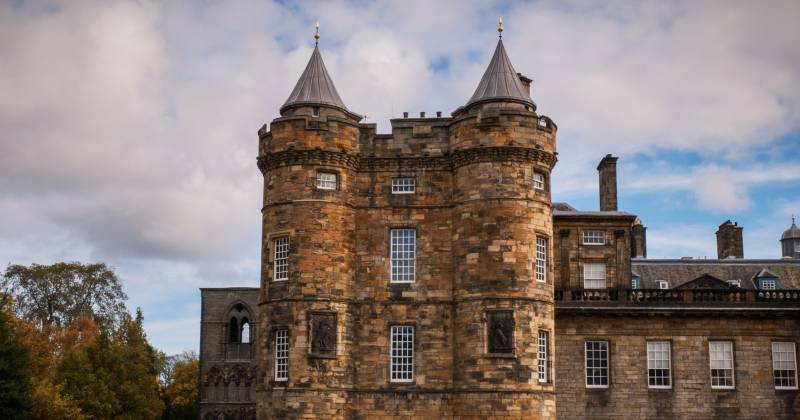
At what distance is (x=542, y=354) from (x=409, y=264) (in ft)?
20.8

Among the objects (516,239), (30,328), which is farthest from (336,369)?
(30,328)

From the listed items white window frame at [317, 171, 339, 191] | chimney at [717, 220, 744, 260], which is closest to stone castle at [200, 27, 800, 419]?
white window frame at [317, 171, 339, 191]

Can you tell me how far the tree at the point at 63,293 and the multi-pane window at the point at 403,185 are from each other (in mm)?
36264

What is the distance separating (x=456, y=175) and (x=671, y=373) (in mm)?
12591

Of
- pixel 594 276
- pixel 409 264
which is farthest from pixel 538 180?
pixel 594 276

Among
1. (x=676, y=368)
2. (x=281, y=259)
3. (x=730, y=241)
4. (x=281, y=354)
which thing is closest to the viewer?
(x=281, y=354)

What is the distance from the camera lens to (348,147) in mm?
36250

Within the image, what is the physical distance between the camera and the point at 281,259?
3556 cm

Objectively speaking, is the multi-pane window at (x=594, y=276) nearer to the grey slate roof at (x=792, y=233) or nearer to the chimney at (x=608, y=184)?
the chimney at (x=608, y=184)

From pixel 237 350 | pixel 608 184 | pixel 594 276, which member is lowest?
pixel 237 350

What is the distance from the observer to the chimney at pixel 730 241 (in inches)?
1881

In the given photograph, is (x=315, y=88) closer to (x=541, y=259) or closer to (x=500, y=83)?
(x=500, y=83)

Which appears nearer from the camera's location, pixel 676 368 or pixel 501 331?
pixel 501 331

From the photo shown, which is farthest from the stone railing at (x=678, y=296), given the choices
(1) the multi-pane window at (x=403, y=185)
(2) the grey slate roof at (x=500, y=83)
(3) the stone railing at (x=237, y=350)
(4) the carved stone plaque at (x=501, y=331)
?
(3) the stone railing at (x=237, y=350)
